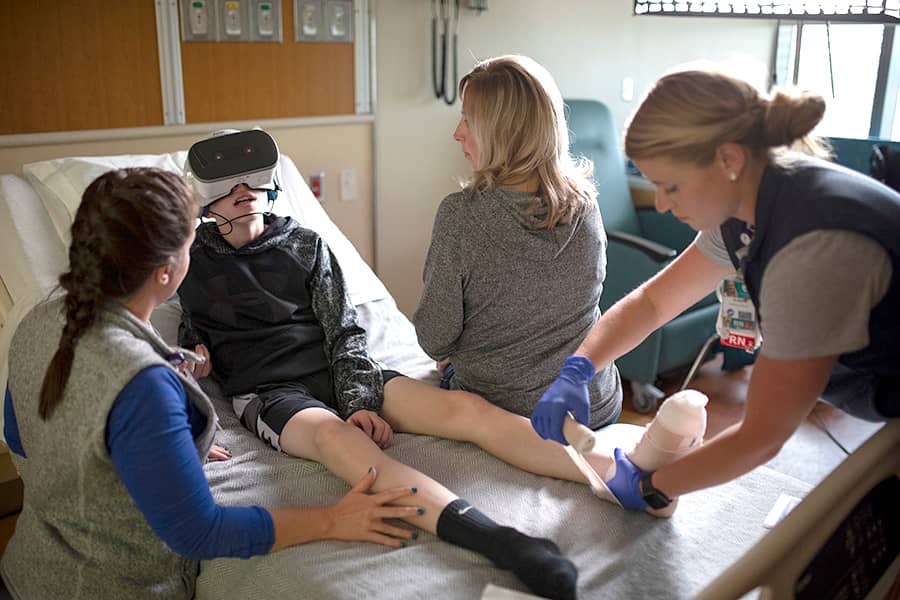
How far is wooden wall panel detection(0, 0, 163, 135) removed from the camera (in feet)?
7.47

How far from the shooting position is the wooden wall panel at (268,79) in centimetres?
263

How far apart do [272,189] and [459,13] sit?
148 centimetres

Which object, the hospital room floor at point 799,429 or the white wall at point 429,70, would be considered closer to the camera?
the hospital room floor at point 799,429

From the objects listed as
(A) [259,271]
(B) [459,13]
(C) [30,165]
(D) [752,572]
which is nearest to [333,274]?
(A) [259,271]

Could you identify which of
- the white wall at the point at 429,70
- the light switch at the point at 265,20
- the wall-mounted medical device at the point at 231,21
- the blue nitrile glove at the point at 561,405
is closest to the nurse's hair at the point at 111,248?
the blue nitrile glove at the point at 561,405

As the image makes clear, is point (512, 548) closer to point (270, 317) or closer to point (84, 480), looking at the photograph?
point (84, 480)

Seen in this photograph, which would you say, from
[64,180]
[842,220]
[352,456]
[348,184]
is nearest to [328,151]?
[348,184]

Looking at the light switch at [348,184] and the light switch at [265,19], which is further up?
the light switch at [265,19]

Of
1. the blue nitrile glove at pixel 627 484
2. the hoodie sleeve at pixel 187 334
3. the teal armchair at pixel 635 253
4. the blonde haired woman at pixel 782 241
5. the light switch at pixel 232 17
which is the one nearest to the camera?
the blonde haired woman at pixel 782 241

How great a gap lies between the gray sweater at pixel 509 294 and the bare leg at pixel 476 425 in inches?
3.3

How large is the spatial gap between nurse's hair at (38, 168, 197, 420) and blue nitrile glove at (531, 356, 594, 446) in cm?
69

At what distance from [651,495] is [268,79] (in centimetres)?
195

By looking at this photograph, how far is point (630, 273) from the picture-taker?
3027mm

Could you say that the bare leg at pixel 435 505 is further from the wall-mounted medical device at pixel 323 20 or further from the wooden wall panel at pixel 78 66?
the wall-mounted medical device at pixel 323 20
